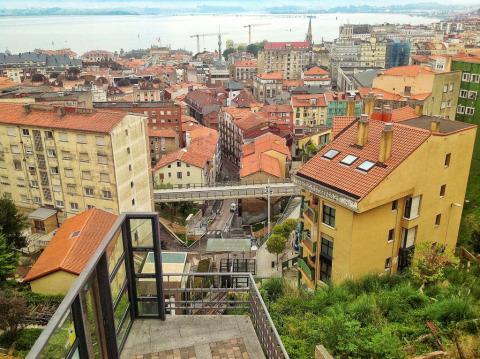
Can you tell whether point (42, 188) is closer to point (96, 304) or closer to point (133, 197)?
point (133, 197)

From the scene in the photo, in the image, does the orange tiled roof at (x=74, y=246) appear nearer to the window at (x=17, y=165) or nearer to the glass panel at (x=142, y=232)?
the window at (x=17, y=165)

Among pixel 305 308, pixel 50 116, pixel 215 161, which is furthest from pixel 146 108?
pixel 305 308

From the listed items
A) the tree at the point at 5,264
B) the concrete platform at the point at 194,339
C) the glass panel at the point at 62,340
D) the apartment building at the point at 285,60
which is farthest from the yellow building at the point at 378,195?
the apartment building at the point at 285,60

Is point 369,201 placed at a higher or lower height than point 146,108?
higher

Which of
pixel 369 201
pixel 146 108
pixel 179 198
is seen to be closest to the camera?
pixel 369 201

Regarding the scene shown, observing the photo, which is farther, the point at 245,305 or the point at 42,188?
the point at 42,188

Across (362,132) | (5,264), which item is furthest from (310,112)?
(5,264)

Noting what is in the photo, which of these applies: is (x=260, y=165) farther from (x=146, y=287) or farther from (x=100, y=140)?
(x=146, y=287)
